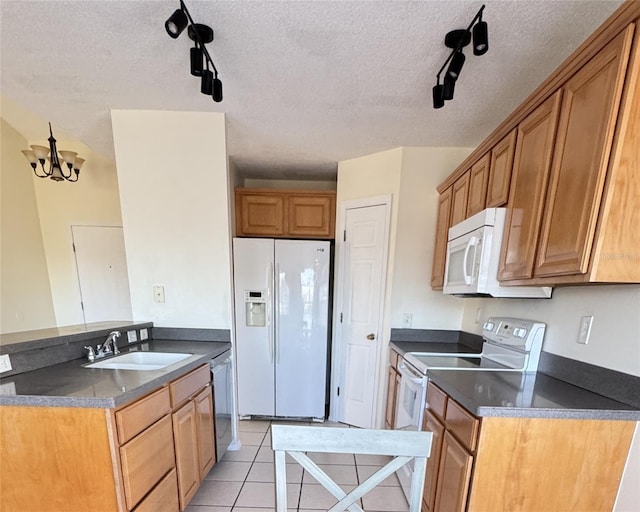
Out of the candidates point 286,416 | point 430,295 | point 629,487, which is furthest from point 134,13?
point 286,416

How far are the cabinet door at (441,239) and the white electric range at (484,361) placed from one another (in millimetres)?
482

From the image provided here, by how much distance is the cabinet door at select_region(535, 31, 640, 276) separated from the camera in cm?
84

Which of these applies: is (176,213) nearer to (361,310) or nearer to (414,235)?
(361,310)

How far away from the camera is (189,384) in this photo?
1.53m

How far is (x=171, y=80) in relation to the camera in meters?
1.51

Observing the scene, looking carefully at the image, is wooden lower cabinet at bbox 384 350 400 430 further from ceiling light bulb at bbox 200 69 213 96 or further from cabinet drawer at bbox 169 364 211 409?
ceiling light bulb at bbox 200 69 213 96

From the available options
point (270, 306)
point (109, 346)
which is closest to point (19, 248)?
point (109, 346)

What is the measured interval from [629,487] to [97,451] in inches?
81.1

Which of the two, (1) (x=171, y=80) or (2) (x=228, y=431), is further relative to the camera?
(2) (x=228, y=431)

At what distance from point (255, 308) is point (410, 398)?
4.92 ft

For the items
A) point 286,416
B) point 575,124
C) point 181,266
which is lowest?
point 286,416

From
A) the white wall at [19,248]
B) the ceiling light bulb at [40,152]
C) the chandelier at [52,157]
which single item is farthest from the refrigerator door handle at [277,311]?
the white wall at [19,248]

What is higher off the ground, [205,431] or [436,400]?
[436,400]

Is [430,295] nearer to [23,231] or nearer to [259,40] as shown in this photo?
[259,40]
